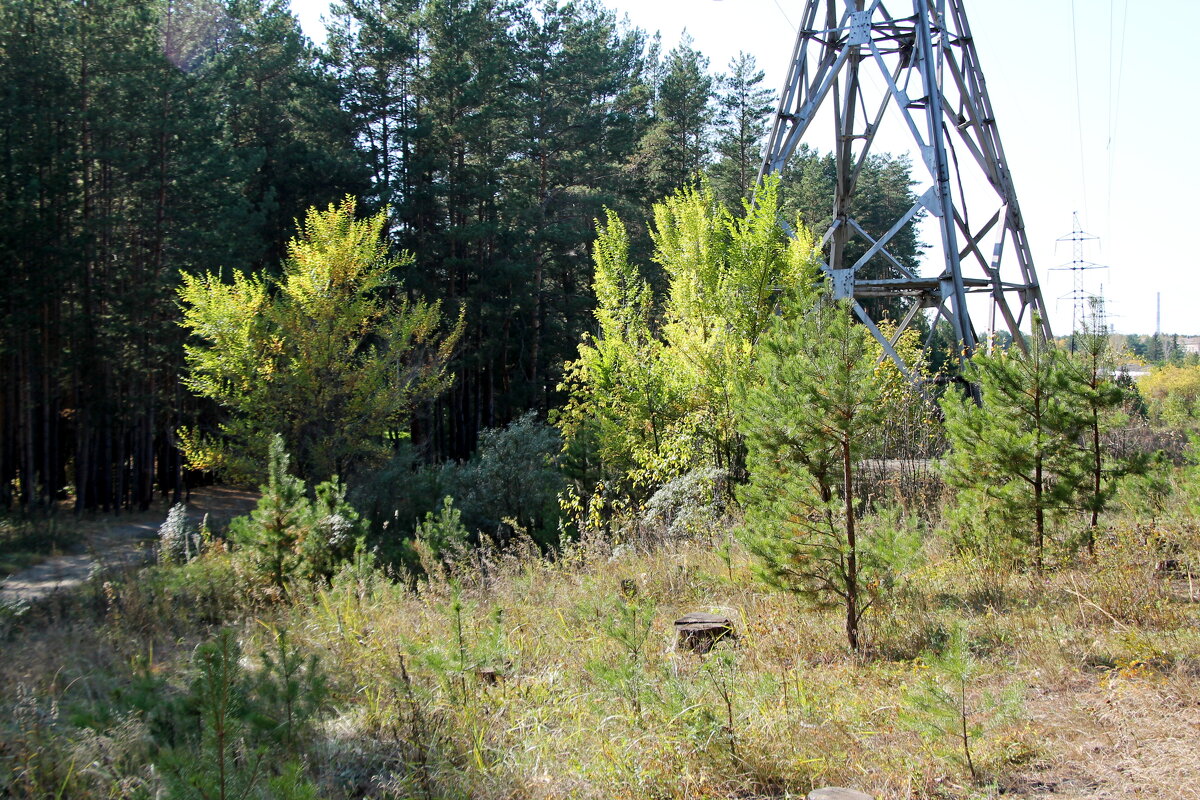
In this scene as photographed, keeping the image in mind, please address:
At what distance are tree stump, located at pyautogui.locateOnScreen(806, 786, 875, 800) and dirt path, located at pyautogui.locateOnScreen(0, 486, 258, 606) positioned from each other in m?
8.83

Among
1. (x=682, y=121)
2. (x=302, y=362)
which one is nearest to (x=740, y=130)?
(x=682, y=121)

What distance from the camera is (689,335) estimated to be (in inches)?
352

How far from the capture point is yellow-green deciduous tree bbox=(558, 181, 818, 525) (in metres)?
8.66

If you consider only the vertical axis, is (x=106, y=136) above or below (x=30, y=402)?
above

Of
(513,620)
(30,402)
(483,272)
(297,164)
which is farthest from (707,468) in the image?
(297,164)

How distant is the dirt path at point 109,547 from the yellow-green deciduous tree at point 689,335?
622 centimetres

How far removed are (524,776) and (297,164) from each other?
25.8 meters

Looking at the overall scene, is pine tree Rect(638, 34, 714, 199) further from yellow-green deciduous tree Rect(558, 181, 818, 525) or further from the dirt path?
yellow-green deciduous tree Rect(558, 181, 818, 525)

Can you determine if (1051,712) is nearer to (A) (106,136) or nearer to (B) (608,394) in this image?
(B) (608,394)

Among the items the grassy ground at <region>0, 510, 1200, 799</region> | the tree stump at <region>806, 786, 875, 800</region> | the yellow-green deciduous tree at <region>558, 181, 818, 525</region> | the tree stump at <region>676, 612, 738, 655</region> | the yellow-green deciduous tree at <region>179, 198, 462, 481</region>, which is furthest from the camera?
the yellow-green deciduous tree at <region>179, 198, 462, 481</region>

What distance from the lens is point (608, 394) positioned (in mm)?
9844

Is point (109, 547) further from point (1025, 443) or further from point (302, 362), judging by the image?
point (1025, 443)

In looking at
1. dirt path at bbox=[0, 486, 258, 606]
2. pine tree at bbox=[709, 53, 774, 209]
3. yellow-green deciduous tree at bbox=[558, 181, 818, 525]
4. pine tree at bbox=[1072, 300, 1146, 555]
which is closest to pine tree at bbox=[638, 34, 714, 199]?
pine tree at bbox=[709, 53, 774, 209]

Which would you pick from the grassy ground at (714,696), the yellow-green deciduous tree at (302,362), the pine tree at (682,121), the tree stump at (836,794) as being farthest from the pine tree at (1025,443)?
the pine tree at (682,121)
